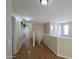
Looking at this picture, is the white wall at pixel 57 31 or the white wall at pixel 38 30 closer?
the white wall at pixel 38 30

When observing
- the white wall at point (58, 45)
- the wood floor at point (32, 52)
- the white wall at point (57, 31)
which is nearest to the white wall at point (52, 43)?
the white wall at point (58, 45)

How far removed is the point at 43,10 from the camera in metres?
2.59

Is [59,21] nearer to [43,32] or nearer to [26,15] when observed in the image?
[43,32]

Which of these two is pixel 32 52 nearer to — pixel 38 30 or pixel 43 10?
pixel 38 30

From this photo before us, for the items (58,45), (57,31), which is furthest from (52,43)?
(57,31)

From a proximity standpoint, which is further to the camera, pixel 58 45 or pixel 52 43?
pixel 52 43

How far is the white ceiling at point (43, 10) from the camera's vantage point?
220cm

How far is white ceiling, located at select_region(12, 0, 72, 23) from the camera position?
7.22ft

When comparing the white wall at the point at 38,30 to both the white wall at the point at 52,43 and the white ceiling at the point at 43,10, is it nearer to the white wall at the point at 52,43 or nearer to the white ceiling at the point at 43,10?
the white ceiling at the point at 43,10

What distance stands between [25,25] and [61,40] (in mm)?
1102

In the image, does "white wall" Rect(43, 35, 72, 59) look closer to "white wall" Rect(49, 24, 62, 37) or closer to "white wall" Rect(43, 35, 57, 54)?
"white wall" Rect(43, 35, 57, 54)

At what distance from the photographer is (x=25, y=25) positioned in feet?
6.84

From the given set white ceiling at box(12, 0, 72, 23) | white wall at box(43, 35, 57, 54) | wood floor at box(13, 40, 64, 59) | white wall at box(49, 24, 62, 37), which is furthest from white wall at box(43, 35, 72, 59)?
white ceiling at box(12, 0, 72, 23)
